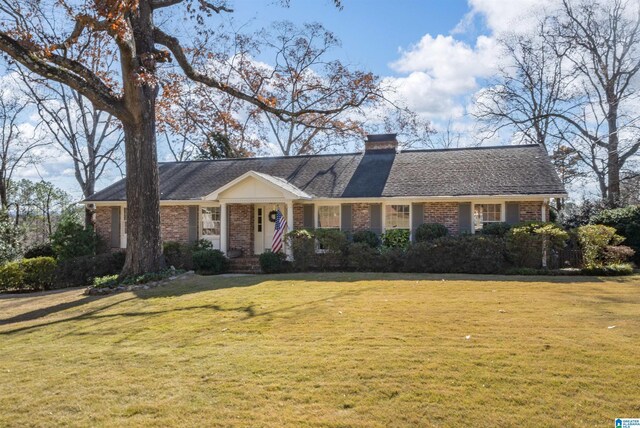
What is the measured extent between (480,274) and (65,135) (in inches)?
1120

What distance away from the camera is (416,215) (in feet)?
58.0

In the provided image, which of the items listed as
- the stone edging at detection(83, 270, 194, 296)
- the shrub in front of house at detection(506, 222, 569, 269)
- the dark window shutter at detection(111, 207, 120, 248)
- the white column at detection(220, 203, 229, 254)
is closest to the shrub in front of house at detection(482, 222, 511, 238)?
the shrub in front of house at detection(506, 222, 569, 269)

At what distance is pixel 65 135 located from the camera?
30.8m

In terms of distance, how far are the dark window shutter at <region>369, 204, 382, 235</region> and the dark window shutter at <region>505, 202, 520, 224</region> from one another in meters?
4.66

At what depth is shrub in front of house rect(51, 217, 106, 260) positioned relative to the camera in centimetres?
1992

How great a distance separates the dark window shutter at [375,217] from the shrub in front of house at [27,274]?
1179cm

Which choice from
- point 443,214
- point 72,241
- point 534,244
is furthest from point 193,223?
point 534,244

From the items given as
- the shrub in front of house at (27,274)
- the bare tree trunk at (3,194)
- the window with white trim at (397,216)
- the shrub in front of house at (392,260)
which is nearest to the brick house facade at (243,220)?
the window with white trim at (397,216)

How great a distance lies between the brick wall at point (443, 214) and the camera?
17.3 meters

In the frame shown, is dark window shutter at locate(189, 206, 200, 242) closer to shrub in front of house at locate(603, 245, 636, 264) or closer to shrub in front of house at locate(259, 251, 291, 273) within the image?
shrub in front of house at locate(259, 251, 291, 273)

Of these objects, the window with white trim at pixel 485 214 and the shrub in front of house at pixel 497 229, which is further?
the window with white trim at pixel 485 214

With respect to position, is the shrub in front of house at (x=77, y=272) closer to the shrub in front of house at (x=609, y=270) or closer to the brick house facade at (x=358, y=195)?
the brick house facade at (x=358, y=195)

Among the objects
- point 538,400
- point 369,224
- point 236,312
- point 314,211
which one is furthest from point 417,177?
point 538,400

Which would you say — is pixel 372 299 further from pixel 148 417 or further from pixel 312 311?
pixel 148 417
